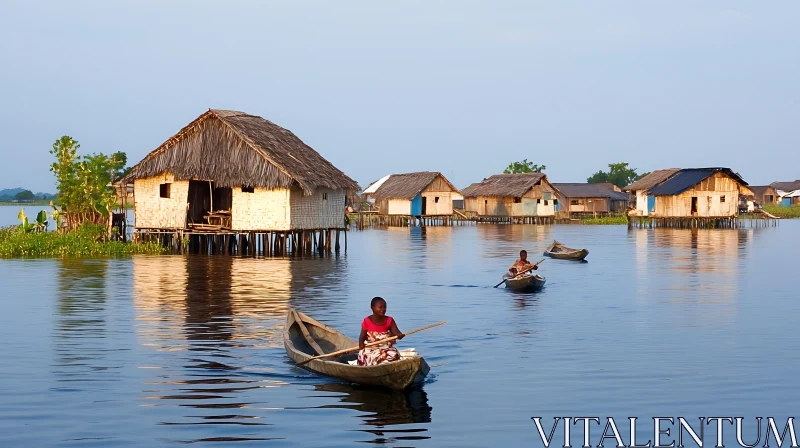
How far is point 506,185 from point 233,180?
4717 centimetres

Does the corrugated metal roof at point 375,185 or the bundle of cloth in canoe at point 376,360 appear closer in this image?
the bundle of cloth in canoe at point 376,360

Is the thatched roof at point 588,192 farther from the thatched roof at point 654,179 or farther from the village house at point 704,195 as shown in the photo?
the village house at point 704,195

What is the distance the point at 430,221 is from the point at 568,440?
2707 inches

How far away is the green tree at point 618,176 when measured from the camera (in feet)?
383

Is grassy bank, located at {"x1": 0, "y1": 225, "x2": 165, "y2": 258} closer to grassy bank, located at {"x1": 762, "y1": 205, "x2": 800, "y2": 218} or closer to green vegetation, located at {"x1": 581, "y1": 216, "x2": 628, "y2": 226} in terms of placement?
green vegetation, located at {"x1": 581, "y1": 216, "x2": 628, "y2": 226}

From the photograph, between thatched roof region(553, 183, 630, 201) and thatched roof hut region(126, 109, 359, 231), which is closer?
thatched roof hut region(126, 109, 359, 231)

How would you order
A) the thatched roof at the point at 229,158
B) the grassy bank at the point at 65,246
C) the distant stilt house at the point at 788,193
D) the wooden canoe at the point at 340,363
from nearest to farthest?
the wooden canoe at the point at 340,363, the thatched roof at the point at 229,158, the grassy bank at the point at 65,246, the distant stilt house at the point at 788,193

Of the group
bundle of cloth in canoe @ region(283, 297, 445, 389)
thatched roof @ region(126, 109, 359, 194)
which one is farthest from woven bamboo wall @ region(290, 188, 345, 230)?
bundle of cloth in canoe @ region(283, 297, 445, 389)

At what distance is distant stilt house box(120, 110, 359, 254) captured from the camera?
3281 cm

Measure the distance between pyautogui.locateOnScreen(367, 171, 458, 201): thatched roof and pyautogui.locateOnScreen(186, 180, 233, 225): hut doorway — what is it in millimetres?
33047

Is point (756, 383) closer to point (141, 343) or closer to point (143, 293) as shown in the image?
point (141, 343)

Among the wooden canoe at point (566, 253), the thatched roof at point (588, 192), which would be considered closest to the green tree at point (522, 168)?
the thatched roof at point (588, 192)

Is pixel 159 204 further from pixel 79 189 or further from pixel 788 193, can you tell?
pixel 788 193

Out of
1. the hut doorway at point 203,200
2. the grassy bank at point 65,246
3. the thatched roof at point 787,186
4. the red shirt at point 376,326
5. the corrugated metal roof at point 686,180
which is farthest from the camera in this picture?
the thatched roof at point 787,186
